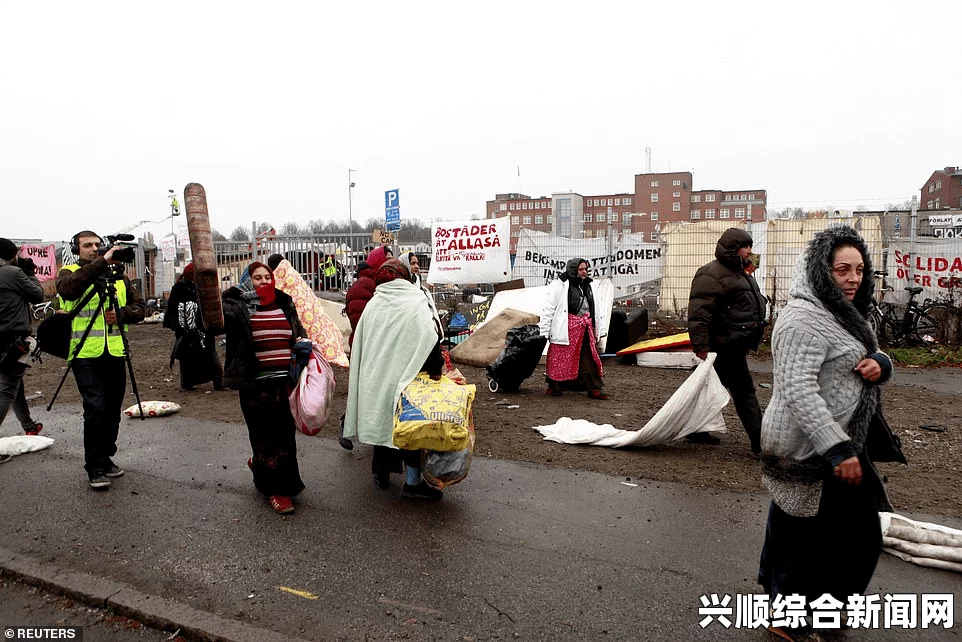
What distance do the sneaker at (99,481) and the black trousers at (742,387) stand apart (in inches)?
204

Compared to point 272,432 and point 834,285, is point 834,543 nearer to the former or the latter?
point 834,285

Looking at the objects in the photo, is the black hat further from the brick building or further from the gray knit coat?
the brick building

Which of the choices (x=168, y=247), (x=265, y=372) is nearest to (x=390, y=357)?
(x=265, y=372)

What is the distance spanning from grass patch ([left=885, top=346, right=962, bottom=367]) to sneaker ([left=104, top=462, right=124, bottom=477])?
1122 centimetres

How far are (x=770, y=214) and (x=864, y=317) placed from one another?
39.3 ft

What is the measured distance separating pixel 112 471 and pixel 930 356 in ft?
38.7

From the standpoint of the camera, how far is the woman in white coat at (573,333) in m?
8.49

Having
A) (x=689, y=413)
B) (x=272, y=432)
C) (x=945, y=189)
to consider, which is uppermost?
(x=945, y=189)

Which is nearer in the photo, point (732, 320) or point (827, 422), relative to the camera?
point (827, 422)

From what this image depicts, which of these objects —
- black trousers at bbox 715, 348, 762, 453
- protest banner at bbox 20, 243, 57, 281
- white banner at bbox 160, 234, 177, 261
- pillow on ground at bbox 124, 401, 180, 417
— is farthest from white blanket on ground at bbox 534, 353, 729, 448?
protest banner at bbox 20, 243, 57, 281

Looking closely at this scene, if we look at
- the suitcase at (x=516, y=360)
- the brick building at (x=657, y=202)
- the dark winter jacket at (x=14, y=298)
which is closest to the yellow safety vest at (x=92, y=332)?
the dark winter jacket at (x=14, y=298)

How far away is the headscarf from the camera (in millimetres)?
4914

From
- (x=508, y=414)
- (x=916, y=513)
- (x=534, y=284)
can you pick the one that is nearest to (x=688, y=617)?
(x=916, y=513)

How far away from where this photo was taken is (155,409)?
7.81 metres
